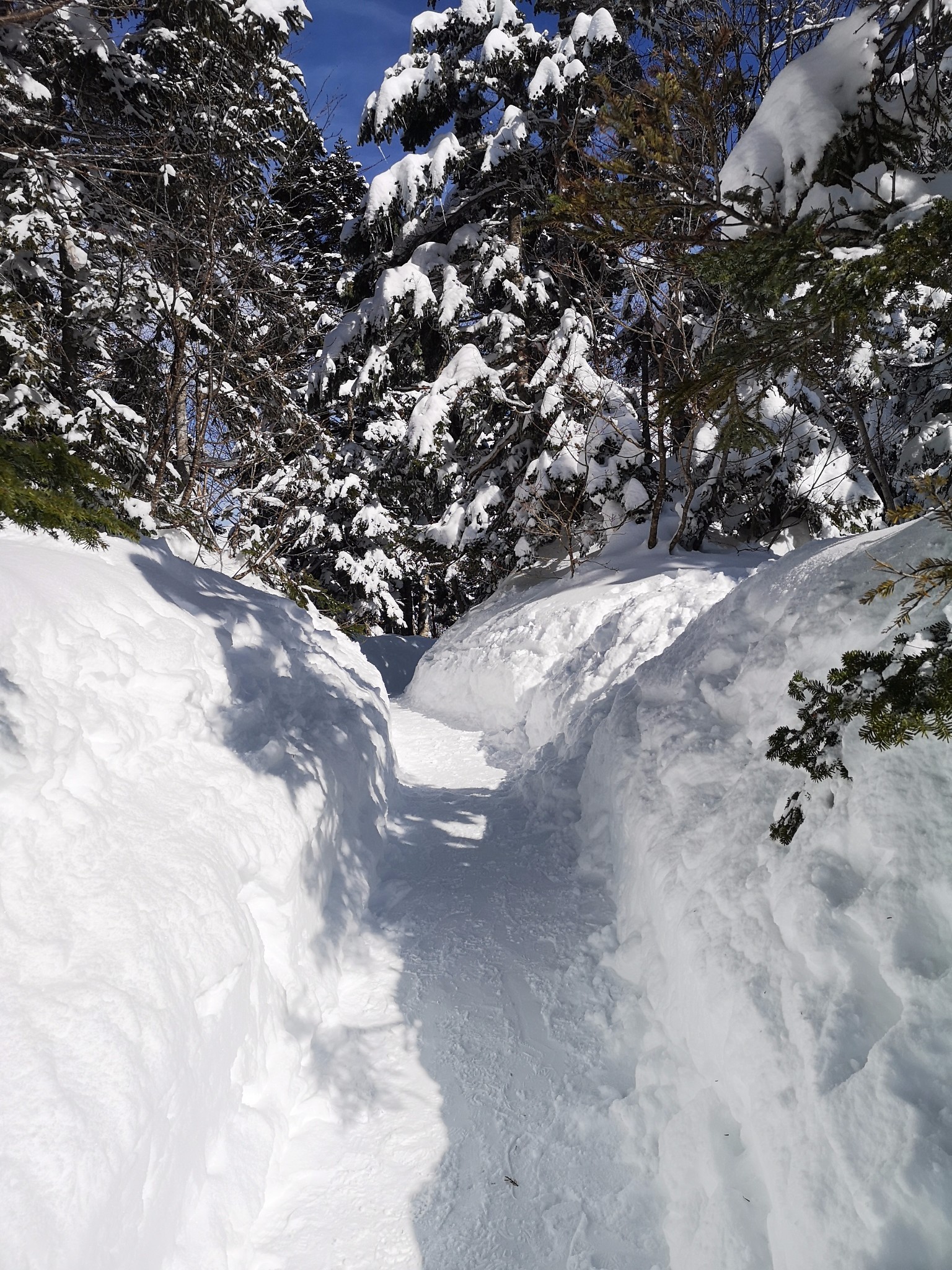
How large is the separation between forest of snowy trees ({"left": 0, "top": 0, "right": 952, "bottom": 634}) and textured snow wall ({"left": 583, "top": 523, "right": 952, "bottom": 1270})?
3.69 ft

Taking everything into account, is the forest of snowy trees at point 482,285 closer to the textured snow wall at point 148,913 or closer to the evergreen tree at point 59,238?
the evergreen tree at point 59,238

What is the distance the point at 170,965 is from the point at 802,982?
2374mm

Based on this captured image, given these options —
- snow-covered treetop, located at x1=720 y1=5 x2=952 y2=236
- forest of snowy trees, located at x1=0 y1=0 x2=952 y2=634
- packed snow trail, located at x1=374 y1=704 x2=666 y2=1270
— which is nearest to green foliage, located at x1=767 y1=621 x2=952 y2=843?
forest of snowy trees, located at x1=0 y1=0 x2=952 y2=634

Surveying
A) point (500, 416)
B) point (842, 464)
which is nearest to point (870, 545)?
point (842, 464)

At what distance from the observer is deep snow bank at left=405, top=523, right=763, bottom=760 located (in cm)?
819

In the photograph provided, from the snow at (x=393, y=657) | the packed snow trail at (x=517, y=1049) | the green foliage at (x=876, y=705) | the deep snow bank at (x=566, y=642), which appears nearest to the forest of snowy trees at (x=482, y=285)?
the green foliage at (x=876, y=705)

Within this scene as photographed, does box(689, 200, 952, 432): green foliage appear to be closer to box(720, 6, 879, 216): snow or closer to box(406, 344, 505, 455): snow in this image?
box(720, 6, 879, 216): snow

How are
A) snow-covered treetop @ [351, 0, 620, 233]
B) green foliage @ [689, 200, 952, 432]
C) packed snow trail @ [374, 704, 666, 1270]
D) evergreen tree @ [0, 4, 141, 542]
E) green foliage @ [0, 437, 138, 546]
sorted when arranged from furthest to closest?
snow-covered treetop @ [351, 0, 620, 233] < evergreen tree @ [0, 4, 141, 542] < green foliage @ [0, 437, 138, 546] < packed snow trail @ [374, 704, 666, 1270] < green foliage @ [689, 200, 952, 432]

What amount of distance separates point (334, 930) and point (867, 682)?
3337mm

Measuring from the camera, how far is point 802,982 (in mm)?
2412

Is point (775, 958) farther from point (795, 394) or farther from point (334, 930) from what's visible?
point (795, 394)

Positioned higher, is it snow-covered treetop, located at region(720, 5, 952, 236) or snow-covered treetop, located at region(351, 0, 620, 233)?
snow-covered treetop, located at region(351, 0, 620, 233)

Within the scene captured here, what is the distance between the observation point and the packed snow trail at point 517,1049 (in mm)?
2494

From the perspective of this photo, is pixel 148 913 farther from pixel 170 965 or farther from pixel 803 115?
pixel 803 115
